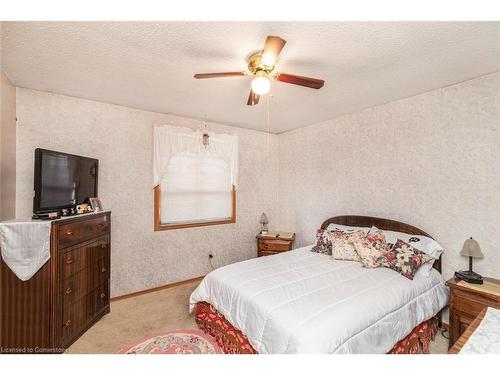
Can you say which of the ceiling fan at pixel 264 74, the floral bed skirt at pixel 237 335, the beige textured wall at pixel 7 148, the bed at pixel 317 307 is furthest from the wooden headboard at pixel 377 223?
the beige textured wall at pixel 7 148

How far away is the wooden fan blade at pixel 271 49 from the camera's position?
132 cm

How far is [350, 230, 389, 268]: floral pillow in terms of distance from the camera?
2.28m

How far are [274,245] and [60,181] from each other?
9.23 ft

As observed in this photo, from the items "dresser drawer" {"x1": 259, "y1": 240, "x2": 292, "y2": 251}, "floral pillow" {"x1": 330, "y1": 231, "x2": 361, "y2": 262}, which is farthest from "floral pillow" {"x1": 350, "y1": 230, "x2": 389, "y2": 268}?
"dresser drawer" {"x1": 259, "y1": 240, "x2": 292, "y2": 251}

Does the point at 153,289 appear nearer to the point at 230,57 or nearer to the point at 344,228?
the point at 344,228

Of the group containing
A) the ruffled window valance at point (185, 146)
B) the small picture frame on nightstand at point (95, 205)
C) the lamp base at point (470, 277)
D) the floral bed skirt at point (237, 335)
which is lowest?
the floral bed skirt at point (237, 335)

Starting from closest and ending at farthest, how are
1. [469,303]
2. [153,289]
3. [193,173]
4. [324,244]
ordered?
[469,303] < [324,244] < [153,289] < [193,173]

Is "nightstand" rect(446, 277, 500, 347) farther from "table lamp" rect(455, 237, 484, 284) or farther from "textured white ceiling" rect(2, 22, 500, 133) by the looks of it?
"textured white ceiling" rect(2, 22, 500, 133)

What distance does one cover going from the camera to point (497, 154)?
2031 mm

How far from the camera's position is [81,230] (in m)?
2.12

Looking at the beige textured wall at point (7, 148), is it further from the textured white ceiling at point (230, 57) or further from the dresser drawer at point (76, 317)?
the dresser drawer at point (76, 317)

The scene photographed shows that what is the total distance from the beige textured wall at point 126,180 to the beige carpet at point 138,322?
28 cm

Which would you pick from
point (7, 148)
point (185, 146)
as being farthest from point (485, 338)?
point (7, 148)
